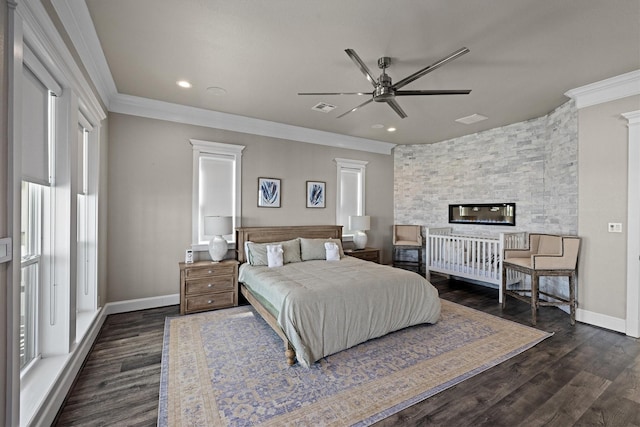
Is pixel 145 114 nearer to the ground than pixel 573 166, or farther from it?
farther from it

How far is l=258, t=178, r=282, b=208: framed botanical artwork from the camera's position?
4723mm

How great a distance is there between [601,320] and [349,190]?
4.15 metres

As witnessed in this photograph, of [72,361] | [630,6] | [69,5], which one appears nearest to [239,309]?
[72,361]

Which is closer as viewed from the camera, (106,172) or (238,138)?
(106,172)

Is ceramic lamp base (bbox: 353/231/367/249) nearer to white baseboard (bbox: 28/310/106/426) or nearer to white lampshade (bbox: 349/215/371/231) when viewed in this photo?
white lampshade (bbox: 349/215/371/231)

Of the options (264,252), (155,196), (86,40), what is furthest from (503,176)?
(86,40)

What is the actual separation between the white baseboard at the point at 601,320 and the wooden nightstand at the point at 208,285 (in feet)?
15.0

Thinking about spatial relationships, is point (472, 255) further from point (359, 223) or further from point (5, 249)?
point (5, 249)

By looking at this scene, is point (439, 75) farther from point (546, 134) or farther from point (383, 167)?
point (383, 167)

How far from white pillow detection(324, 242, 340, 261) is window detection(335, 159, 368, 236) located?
116cm

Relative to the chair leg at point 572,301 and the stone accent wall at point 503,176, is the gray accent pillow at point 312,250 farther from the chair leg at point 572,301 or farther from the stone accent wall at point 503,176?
the chair leg at point 572,301

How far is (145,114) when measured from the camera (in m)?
3.89

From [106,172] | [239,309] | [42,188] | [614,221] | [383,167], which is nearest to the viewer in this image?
[42,188]

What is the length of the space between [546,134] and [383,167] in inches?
113
